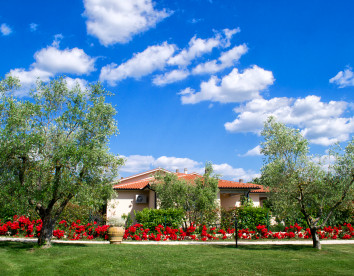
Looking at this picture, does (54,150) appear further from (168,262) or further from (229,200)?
(229,200)

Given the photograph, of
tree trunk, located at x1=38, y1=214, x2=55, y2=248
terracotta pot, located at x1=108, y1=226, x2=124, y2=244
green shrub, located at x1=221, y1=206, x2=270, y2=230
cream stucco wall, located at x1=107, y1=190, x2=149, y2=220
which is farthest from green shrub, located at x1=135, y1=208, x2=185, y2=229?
cream stucco wall, located at x1=107, y1=190, x2=149, y2=220

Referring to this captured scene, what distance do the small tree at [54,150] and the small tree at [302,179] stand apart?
22.6 ft

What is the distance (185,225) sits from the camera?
19.9 meters

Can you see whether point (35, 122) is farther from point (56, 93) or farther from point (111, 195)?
point (111, 195)

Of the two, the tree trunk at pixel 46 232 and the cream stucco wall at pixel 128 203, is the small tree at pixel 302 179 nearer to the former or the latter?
the tree trunk at pixel 46 232

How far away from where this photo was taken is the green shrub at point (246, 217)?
765 inches

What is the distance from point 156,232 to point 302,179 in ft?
30.3

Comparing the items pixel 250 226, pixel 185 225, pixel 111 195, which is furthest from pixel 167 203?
pixel 111 195

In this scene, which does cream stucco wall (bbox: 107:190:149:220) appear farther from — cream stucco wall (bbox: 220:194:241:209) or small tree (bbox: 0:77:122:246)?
small tree (bbox: 0:77:122:246)

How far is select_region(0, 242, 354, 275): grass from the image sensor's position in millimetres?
8961

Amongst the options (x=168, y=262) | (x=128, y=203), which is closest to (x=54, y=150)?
(x=168, y=262)

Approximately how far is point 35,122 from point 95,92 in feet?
9.47

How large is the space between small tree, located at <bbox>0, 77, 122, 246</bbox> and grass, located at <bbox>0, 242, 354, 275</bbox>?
2.18 m

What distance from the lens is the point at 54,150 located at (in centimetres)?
1271
